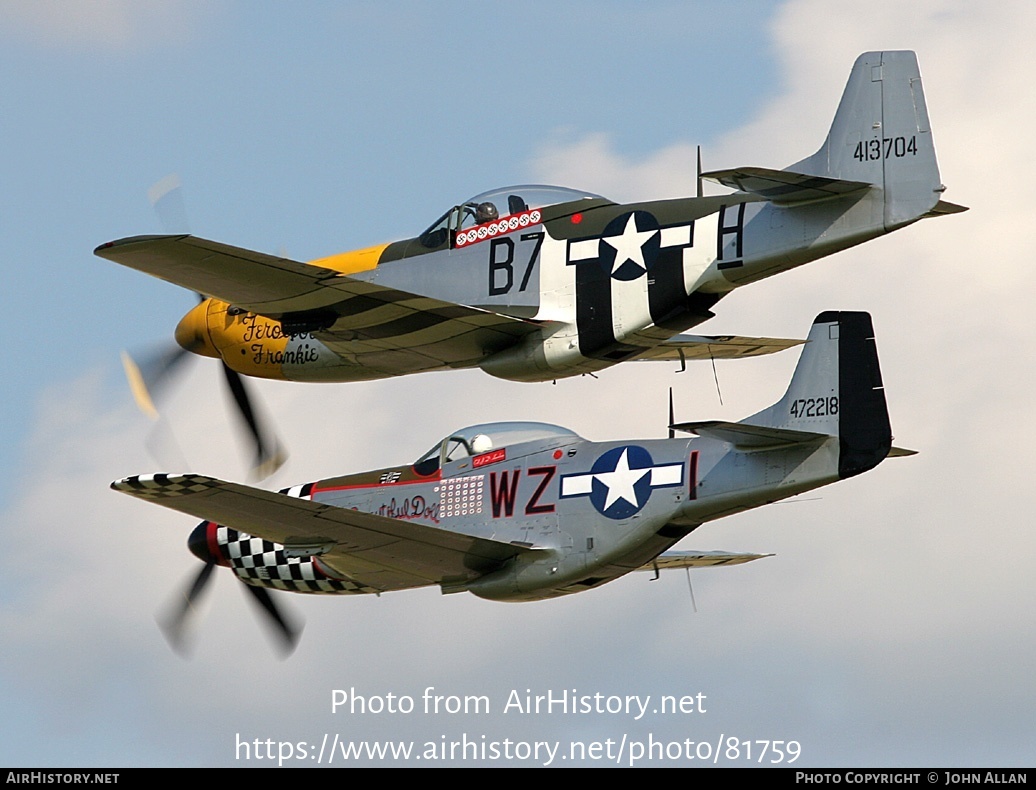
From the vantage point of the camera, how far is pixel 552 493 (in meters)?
33.0

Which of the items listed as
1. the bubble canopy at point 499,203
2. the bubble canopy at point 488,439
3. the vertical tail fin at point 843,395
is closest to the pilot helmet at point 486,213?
the bubble canopy at point 499,203

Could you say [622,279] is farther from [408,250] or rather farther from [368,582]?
[368,582]

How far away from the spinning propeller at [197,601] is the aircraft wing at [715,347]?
628 centimetres

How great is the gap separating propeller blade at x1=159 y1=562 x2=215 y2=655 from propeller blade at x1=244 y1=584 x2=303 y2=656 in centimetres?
64

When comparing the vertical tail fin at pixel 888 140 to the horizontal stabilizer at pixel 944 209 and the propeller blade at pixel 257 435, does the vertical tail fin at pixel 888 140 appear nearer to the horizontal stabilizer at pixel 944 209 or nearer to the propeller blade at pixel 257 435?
the horizontal stabilizer at pixel 944 209

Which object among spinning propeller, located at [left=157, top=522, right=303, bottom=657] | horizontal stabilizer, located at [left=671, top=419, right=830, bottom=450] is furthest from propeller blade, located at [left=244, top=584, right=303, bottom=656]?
horizontal stabilizer, located at [left=671, top=419, right=830, bottom=450]

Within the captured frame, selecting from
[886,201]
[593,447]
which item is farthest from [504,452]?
[886,201]

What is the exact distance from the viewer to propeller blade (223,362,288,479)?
113 feet

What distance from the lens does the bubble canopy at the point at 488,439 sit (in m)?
33.8

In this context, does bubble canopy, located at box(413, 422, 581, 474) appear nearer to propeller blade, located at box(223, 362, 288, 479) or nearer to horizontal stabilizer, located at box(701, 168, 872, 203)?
propeller blade, located at box(223, 362, 288, 479)

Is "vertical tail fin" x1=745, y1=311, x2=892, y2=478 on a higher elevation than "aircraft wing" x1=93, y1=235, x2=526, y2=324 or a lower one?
lower

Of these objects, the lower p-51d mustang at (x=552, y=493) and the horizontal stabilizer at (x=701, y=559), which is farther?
the horizontal stabilizer at (x=701, y=559)

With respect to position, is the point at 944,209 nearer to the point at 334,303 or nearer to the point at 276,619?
the point at 334,303

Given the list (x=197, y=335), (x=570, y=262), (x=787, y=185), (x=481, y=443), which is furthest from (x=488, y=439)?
(x=787, y=185)
